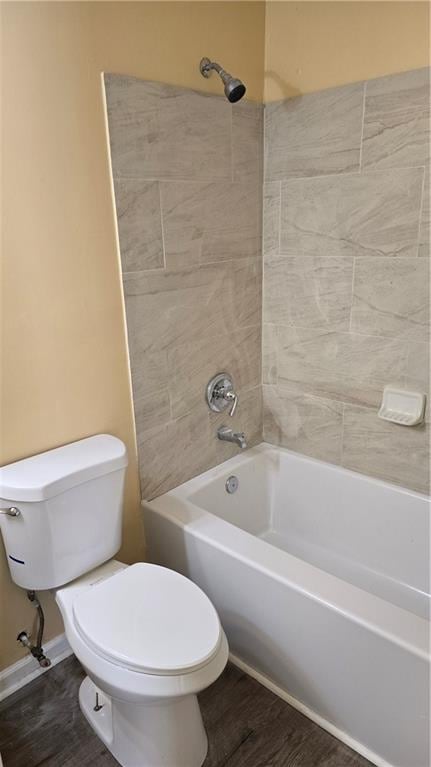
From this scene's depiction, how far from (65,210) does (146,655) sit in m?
1.18

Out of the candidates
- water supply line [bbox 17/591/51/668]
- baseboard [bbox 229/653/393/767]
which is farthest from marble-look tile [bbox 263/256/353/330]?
water supply line [bbox 17/591/51/668]

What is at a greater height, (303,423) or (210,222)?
(210,222)

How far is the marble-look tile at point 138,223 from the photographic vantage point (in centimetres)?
148

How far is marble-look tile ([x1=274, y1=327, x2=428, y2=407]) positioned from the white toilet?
2.84 ft

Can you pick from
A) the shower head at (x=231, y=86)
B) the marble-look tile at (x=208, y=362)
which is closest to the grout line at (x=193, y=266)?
the marble-look tile at (x=208, y=362)

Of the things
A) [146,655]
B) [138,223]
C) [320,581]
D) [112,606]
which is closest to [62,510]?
[112,606]

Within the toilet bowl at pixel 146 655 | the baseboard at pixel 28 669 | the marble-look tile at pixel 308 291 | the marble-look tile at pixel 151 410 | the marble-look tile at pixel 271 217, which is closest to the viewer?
the toilet bowl at pixel 146 655

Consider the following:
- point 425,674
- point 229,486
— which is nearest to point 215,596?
point 229,486

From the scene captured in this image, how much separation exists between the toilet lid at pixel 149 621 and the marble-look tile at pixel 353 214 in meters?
1.27

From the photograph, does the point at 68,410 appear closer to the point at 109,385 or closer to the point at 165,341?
the point at 109,385

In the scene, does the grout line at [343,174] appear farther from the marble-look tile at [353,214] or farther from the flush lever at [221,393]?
the flush lever at [221,393]

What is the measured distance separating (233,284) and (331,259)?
38 centimetres

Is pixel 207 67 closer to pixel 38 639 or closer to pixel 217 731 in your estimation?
pixel 38 639

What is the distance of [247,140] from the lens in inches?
72.0
